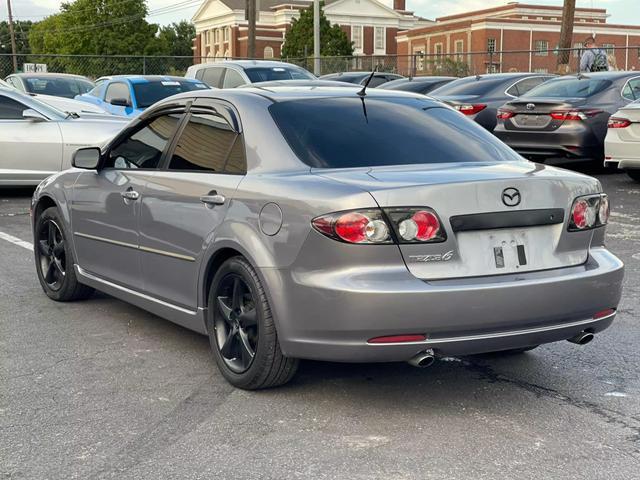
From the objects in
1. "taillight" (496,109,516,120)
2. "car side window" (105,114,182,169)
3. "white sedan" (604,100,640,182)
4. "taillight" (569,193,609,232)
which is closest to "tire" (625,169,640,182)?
"white sedan" (604,100,640,182)

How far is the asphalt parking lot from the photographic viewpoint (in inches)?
160

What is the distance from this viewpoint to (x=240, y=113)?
17.8 ft

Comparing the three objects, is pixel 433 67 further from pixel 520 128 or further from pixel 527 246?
pixel 527 246

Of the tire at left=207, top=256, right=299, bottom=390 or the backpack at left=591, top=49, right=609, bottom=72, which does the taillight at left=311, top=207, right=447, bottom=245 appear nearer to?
the tire at left=207, top=256, right=299, bottom=390

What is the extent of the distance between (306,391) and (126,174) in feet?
6.41

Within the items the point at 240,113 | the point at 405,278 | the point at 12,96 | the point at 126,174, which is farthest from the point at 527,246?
the point at 12,96

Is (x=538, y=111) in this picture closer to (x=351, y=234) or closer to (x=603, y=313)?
(x=603, y=313)

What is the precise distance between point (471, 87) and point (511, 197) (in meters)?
13.5

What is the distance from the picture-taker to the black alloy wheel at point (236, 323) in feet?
16.3

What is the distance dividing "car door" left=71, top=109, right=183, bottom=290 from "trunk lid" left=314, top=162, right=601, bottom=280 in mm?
1514

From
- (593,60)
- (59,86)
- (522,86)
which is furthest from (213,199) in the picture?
(593,60)

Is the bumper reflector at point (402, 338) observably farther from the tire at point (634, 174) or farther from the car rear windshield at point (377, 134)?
the tire at point (634, 174)

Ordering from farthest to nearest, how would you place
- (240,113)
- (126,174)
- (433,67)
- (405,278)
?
(433,67)
(126,174)
(240,113)
(405,278)

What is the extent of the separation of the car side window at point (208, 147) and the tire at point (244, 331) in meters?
0.58
